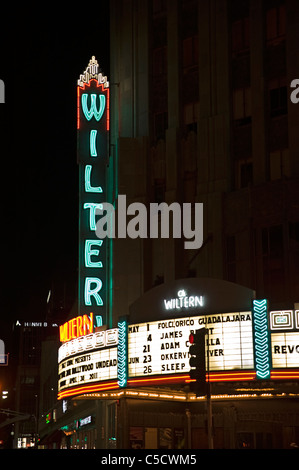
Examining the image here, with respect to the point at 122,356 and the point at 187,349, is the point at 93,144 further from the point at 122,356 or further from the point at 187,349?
the point at 187,349

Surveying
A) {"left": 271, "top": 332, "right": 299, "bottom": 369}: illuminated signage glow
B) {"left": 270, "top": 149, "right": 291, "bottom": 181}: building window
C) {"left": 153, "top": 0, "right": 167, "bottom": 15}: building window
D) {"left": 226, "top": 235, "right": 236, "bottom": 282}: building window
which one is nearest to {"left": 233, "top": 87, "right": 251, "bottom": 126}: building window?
{"left": 270, "top": 149, "right": 291, "bottom": 181}: building window

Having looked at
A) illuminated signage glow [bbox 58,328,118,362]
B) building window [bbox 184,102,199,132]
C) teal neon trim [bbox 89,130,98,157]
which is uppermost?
building window [bbox 184,102,199,132]

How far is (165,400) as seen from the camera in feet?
115

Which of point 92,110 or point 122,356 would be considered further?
point 92,110

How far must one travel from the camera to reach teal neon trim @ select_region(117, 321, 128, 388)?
28781 millimetres

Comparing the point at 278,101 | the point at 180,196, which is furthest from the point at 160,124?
the point at 278,101

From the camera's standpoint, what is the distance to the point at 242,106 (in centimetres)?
3525

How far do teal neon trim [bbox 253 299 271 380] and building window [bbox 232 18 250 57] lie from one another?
1487 cm

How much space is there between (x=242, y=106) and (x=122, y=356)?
13.8 meters

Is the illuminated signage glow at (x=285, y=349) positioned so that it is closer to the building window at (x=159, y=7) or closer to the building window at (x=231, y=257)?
the building window at (x=231, y=257)

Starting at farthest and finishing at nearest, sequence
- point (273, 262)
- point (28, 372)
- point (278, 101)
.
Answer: point (28, 372) → point (278, 101) → point (273, 262)

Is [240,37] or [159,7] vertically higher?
[159,7]

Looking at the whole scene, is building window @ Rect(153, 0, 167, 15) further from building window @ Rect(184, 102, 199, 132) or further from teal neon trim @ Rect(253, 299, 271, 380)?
teal neon trim @ Rect(253, 299, 271, 380)
